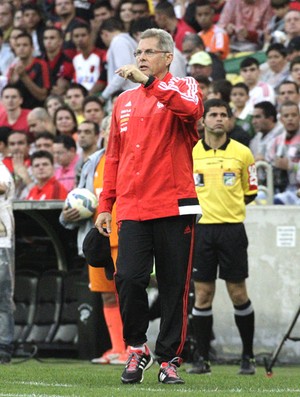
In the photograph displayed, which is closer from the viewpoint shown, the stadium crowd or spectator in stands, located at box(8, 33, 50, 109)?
the stadium crowd

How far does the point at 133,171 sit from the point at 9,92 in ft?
34.1

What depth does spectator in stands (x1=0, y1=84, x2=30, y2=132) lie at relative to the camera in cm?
1869

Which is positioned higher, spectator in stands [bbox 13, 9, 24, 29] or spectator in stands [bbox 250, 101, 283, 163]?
spectator in stands [bbox 13, 9, 24, 29]

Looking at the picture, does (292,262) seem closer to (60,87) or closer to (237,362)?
(237,362)

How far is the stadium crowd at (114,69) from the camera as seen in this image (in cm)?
1509

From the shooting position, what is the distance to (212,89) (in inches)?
607

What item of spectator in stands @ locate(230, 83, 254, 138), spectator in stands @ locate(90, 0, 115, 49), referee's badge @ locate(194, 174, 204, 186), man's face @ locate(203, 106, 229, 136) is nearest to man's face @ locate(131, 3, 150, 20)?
spectator in stands @ locate(90, 0, 115, 49)

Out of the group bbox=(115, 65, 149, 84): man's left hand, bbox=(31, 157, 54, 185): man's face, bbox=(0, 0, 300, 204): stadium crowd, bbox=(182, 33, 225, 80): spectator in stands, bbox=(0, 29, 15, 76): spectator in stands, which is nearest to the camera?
bbox=(115, 65, 149, 84): man's left hand

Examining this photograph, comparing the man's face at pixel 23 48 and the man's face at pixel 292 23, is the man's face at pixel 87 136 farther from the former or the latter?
the man's face at pixel 23 48

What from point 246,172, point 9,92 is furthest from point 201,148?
point 9,92

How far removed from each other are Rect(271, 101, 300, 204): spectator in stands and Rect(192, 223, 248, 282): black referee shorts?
8.62ft

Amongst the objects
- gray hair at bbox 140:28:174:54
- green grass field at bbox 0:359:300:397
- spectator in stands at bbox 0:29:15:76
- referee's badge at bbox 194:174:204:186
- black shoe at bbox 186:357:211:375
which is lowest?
black shoe at bbox 186:357:211:375

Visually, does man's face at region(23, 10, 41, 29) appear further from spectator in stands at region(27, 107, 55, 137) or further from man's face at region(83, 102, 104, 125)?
man's face at region(83, 102, 104, 125)

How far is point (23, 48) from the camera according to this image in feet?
65.9
